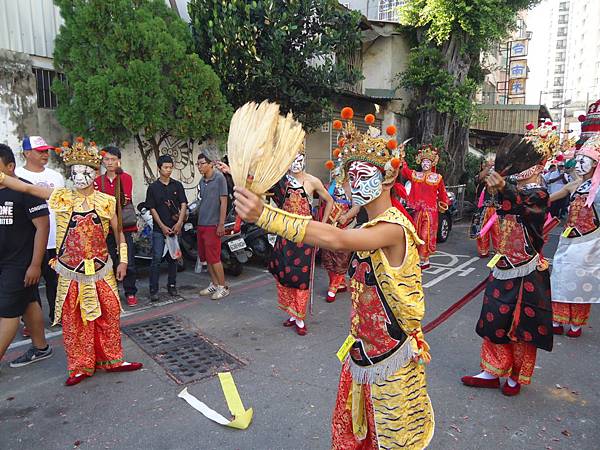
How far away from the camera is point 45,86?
7.00 meters

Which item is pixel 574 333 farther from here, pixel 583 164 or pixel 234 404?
pixel 234 404

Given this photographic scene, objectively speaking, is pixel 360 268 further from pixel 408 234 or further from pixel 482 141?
pixel 482 141

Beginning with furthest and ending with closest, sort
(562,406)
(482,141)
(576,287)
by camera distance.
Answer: (482,141) < (576,287) < (562,406)

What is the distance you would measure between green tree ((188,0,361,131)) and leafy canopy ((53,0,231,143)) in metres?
0.89

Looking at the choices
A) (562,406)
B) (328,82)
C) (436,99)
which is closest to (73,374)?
(562,406)

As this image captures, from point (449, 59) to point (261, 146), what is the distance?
13.5 m

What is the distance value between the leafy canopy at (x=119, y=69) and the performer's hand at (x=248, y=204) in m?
5.22

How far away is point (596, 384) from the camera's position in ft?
12.3

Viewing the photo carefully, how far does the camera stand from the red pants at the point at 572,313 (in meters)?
4.70

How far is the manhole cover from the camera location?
391cm

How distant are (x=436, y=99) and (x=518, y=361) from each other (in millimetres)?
11576

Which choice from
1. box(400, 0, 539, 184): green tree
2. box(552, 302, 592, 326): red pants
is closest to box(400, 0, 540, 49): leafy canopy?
box(400, 0, 539, 184): green tree

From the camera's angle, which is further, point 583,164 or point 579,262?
point 579,262

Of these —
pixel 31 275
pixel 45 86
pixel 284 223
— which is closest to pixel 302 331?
pixel 31 275
